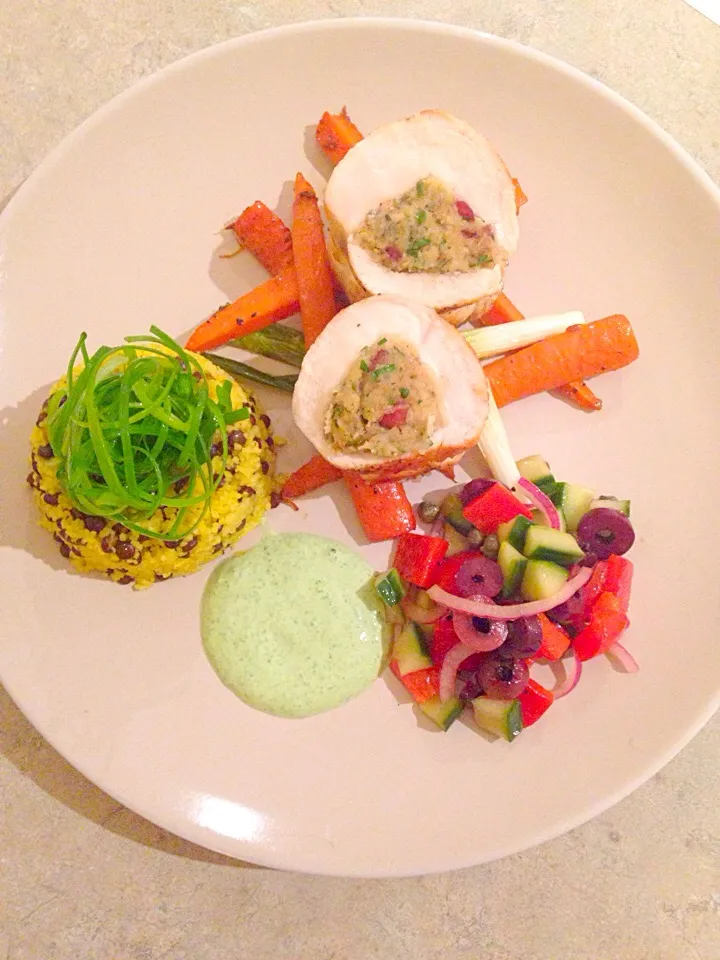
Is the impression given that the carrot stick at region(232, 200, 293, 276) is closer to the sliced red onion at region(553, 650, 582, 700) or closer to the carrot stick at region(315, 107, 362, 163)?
the carrot stick at region(315, 107, 362, 163)

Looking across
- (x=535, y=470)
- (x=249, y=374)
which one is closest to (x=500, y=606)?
(x=535, y=470)

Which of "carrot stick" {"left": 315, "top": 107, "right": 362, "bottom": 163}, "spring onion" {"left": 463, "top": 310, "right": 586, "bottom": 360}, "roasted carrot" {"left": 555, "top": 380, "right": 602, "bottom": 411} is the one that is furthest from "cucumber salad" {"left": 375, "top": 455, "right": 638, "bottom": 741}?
"carrot stick" {"left": 315, "top": 107, "right": 362, "bottom": 163}

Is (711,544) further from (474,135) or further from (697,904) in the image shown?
(474,135)

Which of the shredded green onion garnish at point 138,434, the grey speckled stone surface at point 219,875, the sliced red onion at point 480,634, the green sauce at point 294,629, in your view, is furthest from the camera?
the grey speckled stone surface at point 219,875

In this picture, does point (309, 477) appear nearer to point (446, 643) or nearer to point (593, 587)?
point (446, 643)

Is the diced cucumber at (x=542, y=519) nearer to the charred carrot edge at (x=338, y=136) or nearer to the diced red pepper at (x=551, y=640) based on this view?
the diced red pepper at (x=551, y=640)

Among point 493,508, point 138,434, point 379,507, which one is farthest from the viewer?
point 379,507

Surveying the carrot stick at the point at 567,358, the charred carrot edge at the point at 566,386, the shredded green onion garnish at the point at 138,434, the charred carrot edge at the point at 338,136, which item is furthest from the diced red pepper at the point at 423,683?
the charred carrot edge at the point at 338,136
